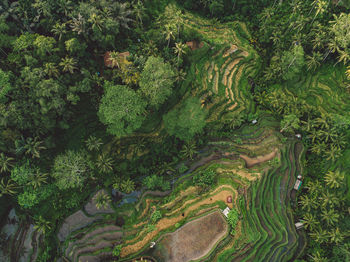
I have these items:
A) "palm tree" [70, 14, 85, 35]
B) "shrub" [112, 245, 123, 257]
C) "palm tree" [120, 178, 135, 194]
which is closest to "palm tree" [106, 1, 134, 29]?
"palm tree" [70, 14, 85, 35]

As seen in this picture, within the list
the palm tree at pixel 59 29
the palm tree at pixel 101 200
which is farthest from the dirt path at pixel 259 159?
the palm tree at pixel 59 29

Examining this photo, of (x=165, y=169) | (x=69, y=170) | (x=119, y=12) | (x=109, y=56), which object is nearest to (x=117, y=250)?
(x=69, y=170)

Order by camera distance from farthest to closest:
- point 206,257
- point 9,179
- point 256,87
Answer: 1. point 256,87
2. point 9,179
3. point 206,257

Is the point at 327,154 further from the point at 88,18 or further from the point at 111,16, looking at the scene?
the point at 88,18

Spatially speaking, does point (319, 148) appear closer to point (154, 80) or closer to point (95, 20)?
point (154, 80)

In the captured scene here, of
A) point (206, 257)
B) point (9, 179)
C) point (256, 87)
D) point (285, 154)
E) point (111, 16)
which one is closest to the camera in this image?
point (206, 257)

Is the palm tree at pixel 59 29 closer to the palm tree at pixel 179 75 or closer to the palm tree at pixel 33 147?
the palm tree at pixel 33 147

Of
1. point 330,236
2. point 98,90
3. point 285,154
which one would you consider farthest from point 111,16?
point 330,236
